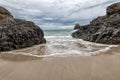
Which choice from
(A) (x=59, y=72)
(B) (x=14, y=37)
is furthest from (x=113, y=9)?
(A) (x=59, y=72)

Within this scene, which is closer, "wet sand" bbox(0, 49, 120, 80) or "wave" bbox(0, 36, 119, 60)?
"wet sand" bbox(0, 49, 120, 80)

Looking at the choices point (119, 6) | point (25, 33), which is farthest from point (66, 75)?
point (119, 6)

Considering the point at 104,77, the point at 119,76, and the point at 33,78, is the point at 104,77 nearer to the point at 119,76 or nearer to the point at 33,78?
the point at 119,76

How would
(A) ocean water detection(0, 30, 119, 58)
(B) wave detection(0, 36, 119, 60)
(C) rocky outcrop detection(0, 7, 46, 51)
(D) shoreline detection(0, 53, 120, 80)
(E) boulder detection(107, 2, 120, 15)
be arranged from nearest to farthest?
(D) shoreline detection(0, 53, 120, 80), (B) wave detection(0, 36, 119, 60), (A) ocean water detection(0, 30, 119, 58), (C) rocky outcrop detection(0, 7, 46, 51), (E) boulder detection(107, 2, 120, 15)

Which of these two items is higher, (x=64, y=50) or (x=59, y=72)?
(x=64, y=50)

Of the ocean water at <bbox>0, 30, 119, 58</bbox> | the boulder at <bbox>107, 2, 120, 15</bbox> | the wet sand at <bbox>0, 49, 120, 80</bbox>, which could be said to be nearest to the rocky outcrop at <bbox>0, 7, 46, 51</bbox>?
the ocean water at <bbox>0, 30, 119, 58</bbox>

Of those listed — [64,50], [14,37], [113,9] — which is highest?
[113,9]

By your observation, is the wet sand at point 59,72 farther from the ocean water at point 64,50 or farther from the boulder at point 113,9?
the boulder at point 113,9

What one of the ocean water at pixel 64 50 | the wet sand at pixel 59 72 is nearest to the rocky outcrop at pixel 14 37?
the ocean water at pixel 64 50

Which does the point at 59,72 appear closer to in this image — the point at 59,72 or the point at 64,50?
the point at 59,72

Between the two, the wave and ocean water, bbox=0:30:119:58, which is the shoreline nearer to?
the wave

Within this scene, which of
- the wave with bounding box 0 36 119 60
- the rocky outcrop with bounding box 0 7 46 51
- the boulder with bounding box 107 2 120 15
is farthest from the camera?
the boulder with bounding box 107 2 120 15

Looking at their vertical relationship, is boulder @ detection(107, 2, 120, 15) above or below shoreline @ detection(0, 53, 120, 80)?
above

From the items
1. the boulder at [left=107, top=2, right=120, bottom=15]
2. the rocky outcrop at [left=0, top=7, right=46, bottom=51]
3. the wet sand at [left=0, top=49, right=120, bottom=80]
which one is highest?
the boulder at [left=107, top=2, right=120, bottom=15]
